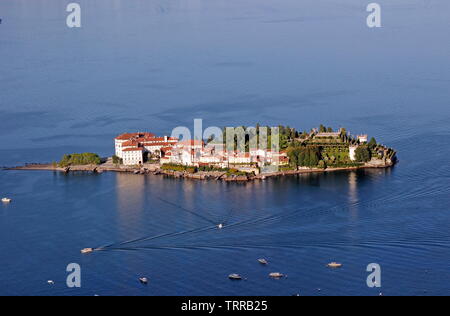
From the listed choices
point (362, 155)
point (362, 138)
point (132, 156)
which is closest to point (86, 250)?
point (132, 156)

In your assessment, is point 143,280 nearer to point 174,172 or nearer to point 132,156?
point 174,172

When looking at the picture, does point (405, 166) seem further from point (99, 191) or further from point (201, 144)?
point (99, 191)

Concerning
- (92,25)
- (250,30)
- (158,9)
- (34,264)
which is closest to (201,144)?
(34,264)
